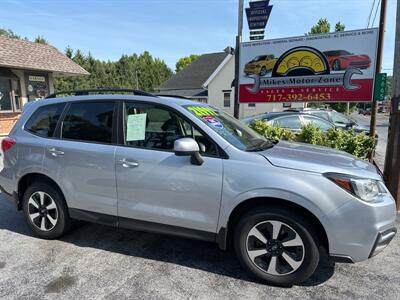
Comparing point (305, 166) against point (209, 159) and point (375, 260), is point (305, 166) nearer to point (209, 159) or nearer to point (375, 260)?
point (209, 159)

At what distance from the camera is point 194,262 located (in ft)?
11.4

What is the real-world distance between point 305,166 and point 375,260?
5.31 ft

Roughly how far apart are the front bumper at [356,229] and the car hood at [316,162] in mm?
320

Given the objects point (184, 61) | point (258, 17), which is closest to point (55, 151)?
point (258, 17)

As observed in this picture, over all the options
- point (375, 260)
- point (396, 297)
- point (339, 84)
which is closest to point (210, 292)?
point (396, 297)

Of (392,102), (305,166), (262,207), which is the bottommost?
(262,207)

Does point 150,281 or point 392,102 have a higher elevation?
point 392,102

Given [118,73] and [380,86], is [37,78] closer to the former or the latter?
[380,86]

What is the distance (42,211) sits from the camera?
4.02 m

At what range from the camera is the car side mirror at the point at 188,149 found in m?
2.96

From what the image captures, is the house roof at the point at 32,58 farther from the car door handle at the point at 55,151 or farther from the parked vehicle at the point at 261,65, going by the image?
the car door handle at the point at 55,151

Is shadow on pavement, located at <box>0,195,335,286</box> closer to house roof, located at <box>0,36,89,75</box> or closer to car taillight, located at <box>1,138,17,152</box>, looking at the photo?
car taillight, located at <box>1,138,17,152</box>

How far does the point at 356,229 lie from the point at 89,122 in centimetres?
302

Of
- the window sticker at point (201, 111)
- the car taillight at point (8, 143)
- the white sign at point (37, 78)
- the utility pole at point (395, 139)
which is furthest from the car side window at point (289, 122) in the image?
the white sign at point (37, 78)
